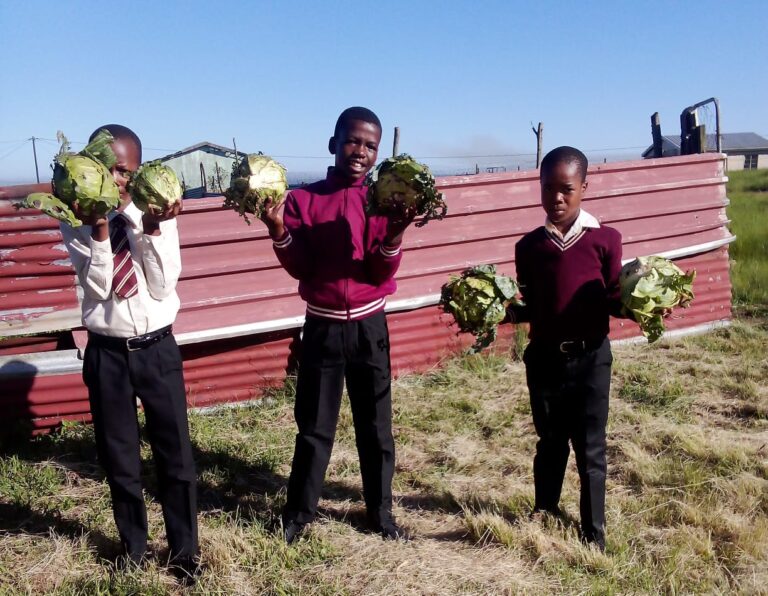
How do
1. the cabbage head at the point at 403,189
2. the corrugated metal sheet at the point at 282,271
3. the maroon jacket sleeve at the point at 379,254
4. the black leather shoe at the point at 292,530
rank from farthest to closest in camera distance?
1. the corrugated metal sheet at the point at 282,271
2. the black leather shoe at the point at 292,530
3. the maroon jacket sleeve at the point at 379,254
4. the cabbage head at the point at 403,189

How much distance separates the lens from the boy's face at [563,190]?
9.73 ft

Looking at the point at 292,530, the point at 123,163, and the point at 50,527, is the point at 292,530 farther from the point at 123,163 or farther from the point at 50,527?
the point at 123,163

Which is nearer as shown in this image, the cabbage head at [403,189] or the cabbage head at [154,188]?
the cabbage head at [154,188]

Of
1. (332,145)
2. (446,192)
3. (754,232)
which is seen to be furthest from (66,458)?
(754,232)

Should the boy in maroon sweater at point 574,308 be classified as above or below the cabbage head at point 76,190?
below

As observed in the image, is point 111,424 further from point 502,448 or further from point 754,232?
point 754,232

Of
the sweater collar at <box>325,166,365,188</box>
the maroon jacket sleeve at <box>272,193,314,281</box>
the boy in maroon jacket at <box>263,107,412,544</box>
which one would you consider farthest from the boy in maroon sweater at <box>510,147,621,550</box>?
the maroon jacket sleeve at <box>272,193,314,281</box>

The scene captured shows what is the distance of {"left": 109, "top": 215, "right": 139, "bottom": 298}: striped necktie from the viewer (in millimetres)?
2799

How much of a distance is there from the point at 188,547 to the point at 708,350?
560 centimetres

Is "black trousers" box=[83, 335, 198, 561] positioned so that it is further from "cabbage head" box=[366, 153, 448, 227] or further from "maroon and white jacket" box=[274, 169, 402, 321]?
"cabbage head" box=[366, 153, 448, 227]

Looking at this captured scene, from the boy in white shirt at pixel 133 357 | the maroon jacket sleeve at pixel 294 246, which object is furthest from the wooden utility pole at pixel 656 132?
the boy in white shirt at pixel 133 357

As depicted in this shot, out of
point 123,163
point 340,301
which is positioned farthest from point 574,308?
point 123,163

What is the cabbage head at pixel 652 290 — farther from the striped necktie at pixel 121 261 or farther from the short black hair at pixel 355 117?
the striped necktie at pixel 121 261

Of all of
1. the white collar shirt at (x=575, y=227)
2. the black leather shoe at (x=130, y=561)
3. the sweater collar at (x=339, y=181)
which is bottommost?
the black leather shoe at (x=130, y=561)
